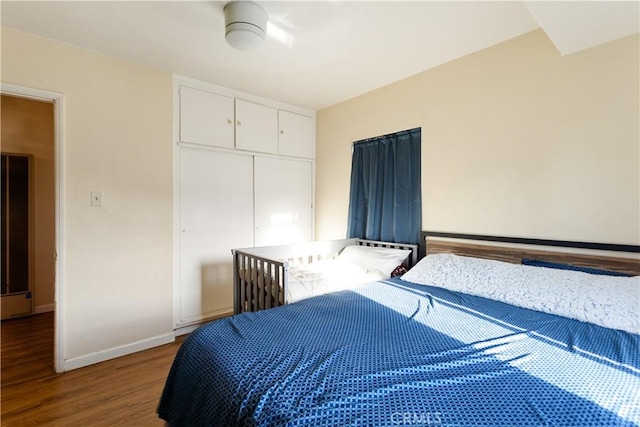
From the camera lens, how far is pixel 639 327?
133 cm

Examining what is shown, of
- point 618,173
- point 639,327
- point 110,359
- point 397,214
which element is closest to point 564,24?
point 618,173

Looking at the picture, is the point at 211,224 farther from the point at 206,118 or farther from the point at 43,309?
the point at 43,309

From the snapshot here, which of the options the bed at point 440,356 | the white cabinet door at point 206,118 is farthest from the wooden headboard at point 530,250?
the white cabinet door at point 206,118

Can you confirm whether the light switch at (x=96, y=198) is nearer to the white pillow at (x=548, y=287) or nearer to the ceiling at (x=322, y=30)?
the ceiling at (x=322, y=30)

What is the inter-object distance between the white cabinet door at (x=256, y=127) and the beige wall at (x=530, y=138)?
49.6 inches

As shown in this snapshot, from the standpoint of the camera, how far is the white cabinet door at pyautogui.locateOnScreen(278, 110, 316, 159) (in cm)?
348

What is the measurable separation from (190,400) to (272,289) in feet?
3.04

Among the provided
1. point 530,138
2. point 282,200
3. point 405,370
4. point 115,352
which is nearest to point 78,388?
point 115,352

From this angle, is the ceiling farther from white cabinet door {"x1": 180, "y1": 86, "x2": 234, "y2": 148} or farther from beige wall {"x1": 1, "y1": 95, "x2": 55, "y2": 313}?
beige wall {"x1": 1, "y1": 95, "x2": 55, "y2": 313}

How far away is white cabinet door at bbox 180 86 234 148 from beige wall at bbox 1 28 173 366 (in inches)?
5.6

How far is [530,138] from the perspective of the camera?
2066mm

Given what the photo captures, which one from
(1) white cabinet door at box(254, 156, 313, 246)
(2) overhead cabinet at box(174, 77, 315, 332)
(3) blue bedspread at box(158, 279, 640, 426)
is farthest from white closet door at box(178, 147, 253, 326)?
(3) blue bedspread at box(158, 279, 640, 426)

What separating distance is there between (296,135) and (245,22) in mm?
1874

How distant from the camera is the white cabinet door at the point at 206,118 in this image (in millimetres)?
2795
